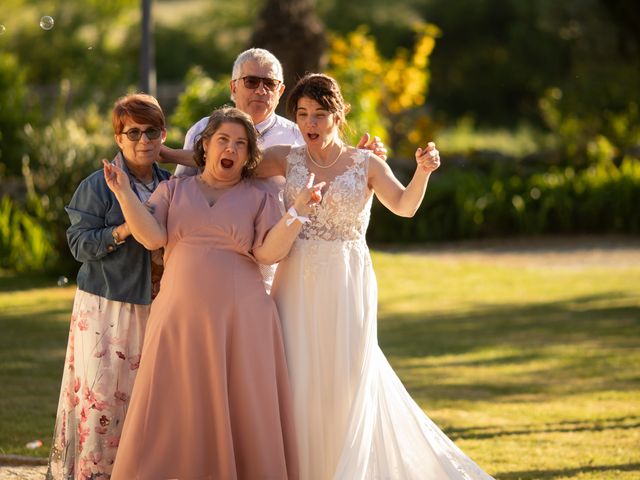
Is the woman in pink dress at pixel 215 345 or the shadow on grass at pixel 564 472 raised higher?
the woman in pink dress at pixel 215 345

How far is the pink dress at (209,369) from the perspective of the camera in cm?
450

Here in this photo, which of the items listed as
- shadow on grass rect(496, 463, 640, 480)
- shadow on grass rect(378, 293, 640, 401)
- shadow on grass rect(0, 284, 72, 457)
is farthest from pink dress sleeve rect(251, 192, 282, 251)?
shadow on grass rect(378, 293, 640, 401)

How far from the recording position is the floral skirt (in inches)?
186

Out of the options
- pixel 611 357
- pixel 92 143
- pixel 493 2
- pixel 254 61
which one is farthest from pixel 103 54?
pixel 254 61

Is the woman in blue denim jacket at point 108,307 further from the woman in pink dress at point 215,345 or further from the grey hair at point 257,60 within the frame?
the grey hair at point 257,60

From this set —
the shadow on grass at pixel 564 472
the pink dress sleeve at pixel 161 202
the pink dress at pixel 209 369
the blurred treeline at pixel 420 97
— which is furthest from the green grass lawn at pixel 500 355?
the pink dress sleeve at pixel 161 202

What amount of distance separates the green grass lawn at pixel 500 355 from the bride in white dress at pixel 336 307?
4.74 ft

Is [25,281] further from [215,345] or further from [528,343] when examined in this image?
[215,345]

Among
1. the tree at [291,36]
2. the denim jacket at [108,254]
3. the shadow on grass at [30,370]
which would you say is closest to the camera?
the denim jacket at [108,254]

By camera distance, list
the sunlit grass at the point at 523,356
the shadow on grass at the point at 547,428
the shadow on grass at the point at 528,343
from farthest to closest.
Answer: the shadow on grass at the point at 528,343 < the shadow on grass at the point at 547,428 < the sunlit grass at the point at 523,356

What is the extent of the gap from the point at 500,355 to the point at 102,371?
17.7 ft

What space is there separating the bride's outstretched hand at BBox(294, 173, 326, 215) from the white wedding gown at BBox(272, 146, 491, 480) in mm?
232

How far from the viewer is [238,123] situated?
14.9ft

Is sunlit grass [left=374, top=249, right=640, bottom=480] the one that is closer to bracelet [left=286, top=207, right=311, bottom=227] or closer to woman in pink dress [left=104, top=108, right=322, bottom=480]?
woman in pink dress [left=104, top=108, right=322, bottom=480]
